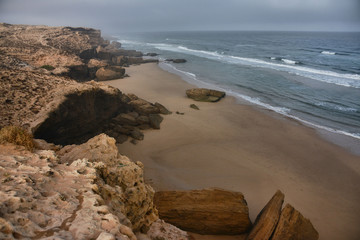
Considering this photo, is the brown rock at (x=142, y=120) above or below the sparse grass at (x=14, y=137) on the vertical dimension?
below

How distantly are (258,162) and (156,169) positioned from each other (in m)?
4.72

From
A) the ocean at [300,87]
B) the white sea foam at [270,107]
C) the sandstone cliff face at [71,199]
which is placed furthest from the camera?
the ocean at [300,87]

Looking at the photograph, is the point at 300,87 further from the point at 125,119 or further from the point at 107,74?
the point at 107,74

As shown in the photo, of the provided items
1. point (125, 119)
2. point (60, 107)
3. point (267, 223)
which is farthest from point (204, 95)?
point (267, 223)

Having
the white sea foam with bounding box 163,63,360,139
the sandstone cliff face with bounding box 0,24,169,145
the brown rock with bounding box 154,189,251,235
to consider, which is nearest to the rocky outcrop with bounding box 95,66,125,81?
the sandstone cliff face with bounding box 0,24,169,145

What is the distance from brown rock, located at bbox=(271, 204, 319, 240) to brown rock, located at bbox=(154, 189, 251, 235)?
877 mm

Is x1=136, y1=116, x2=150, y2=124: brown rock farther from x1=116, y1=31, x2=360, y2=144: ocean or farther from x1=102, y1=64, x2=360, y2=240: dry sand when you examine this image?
x1=116, y1=31, x2=360, y2=144: ocean

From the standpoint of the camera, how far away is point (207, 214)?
616cm

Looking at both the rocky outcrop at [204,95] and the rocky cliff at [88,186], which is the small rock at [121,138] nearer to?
the rocky cliff at [88,186]

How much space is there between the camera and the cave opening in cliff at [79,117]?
8.25 m

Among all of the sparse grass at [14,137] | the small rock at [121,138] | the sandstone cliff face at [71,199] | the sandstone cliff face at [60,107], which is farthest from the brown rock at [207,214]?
the small rock at [121,138]

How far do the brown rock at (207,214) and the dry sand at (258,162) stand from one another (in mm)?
1501

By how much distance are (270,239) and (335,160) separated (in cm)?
769

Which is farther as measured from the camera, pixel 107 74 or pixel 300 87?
pixel 300 87
